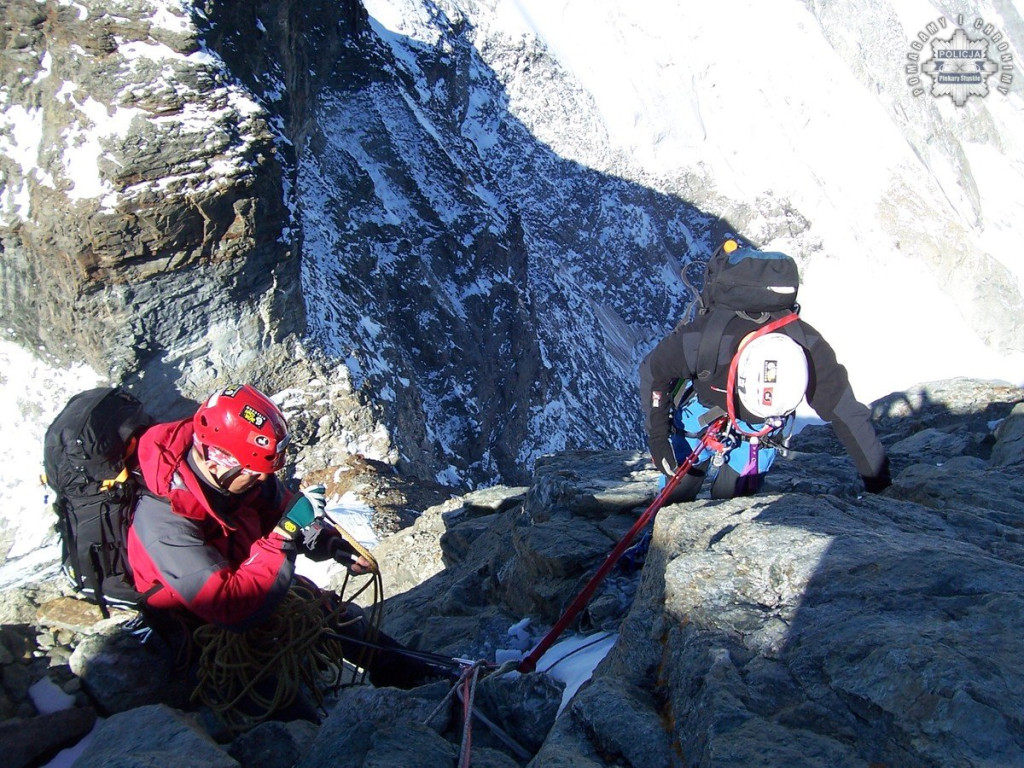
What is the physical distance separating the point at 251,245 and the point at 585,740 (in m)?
16.0

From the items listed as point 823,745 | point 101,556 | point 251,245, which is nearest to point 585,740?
point 823,745

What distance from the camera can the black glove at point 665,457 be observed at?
4852 millimetres

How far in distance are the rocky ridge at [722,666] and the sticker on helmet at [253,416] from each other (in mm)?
1283

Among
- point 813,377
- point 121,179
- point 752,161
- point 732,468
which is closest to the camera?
point 813,377

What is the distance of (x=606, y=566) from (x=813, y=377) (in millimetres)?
1702

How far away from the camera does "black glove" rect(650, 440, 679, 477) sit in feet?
15.9

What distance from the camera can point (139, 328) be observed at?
1584 centimetres

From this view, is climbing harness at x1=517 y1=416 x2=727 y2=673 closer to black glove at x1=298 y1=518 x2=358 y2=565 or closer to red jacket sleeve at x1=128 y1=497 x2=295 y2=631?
black glove at x1=298 y1=518 x2=358 y2=565

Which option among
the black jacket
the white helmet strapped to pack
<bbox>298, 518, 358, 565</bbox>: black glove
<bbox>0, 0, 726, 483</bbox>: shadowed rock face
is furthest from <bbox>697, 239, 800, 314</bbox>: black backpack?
<bbox>0, 0, 726, 483</bbox>: shadowed rock face

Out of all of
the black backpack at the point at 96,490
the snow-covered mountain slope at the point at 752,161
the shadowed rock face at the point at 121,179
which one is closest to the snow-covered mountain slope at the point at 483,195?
the shadowed rock face at the point at 121,179

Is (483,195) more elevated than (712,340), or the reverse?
(483,195)

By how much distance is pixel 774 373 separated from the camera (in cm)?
407
